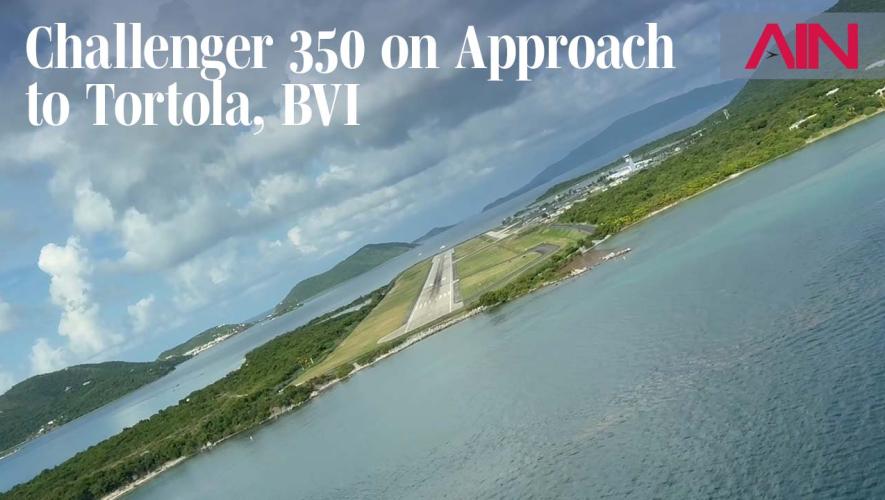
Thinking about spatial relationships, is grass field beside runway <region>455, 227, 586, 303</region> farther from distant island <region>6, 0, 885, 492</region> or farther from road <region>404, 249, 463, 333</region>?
road <region>404, 249, 463, 333</region>

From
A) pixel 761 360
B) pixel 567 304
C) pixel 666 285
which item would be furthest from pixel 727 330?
pixel 567 304

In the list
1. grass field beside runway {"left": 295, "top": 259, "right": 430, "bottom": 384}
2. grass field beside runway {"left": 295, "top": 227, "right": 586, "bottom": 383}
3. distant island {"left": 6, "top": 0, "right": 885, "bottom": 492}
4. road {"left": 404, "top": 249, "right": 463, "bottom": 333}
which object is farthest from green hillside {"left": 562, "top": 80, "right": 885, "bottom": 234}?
grass field beside runway {"left": 295, "top": 259, "right": 430, "bottom": 384}

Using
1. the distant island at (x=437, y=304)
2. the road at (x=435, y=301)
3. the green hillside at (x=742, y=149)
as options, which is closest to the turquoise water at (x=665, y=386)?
the distant island at (x=437, y=304)

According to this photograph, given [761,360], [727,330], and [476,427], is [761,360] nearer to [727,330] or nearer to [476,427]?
[727,330]

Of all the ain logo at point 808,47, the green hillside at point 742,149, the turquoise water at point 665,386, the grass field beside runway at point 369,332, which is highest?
A: the ain logo at point 808,47

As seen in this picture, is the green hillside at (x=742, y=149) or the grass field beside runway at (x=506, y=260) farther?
the grass field beside runway at (x=506, y=260)

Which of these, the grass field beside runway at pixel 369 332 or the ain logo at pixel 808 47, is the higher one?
the ain logo at pixel 808 47

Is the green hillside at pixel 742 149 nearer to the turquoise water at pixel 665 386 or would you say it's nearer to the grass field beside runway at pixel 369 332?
the turquoise water at pixel 665 386

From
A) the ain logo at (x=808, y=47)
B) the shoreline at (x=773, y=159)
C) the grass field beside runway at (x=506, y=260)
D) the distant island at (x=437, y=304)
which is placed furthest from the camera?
the ain logo at (x=808, y=47)
